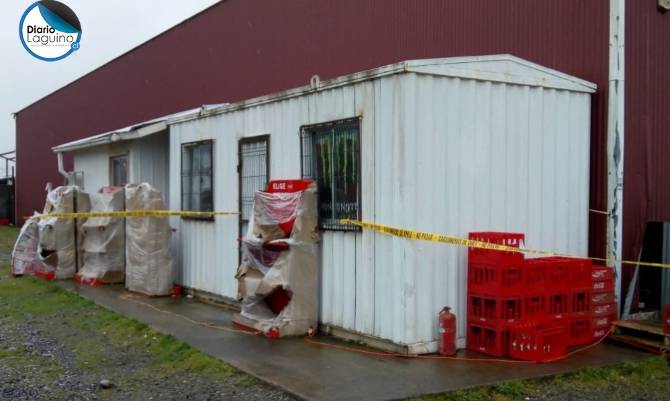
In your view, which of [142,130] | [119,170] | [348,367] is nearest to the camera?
[348,367]

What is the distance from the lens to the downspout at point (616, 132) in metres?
8.27

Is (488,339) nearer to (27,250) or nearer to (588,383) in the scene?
(588,383)

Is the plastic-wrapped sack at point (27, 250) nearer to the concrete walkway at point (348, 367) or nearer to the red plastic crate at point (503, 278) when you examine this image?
the concrete walkway at point (348, 367)

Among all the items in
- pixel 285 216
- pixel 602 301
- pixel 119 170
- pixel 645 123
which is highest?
pixel 645 123

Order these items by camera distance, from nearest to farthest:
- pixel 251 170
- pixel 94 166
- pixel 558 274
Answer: pixel 558 274
pixel 251 170
pixel 94 166

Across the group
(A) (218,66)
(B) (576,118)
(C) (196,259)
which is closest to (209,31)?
(A) (218,66)

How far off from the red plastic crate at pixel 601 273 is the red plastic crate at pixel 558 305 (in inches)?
22.5

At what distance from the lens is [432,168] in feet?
23.4

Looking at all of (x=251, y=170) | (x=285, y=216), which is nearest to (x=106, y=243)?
(x=251, y=170)

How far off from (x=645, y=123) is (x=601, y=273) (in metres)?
2.22

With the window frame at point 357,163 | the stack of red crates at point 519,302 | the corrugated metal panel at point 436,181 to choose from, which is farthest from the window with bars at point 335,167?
the stack of red crates at point 519,302

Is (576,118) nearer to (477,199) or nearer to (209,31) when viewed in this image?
(477,199)

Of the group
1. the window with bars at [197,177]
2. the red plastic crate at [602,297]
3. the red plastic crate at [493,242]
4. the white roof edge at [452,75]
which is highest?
the white roof edge at [452,75]

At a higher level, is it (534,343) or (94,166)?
Result: (94,166)
